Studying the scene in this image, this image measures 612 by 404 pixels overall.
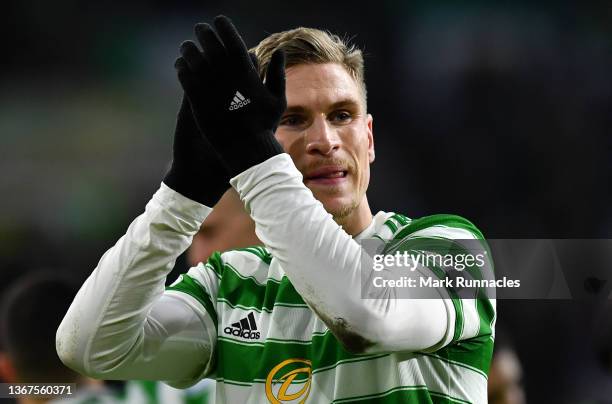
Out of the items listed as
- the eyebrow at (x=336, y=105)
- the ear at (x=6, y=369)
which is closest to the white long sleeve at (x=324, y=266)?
the eyebrow at (x=336, y=105)

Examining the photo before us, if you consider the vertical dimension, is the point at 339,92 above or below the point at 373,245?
above

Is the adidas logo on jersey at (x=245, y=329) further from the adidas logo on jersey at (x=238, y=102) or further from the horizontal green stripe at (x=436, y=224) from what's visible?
the adidas logo on jersey at (x=238, y=102)

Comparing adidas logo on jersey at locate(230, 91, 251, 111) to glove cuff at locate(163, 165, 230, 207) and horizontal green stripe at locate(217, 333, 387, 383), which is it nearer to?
glove cuff at locate(163, 165, 230, 207)

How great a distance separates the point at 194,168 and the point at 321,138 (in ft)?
1.43

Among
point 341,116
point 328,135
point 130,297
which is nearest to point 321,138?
point 328,135

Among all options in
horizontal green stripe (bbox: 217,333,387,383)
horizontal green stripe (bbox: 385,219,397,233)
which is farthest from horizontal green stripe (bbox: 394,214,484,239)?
horizontal green stripe (bbox: 217,333,387,383)

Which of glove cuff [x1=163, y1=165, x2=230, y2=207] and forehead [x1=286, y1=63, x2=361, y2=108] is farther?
forehead [x1=286, y1=63, x2=361, y2=108]

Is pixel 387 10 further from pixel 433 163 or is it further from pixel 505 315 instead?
pixel 505 315

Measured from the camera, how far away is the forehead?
6.48 feet

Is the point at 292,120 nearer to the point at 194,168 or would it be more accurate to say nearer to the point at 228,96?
the point at 194,168

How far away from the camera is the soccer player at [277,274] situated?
4.43 ft

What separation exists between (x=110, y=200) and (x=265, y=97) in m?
2.74

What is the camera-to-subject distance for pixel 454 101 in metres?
4.34

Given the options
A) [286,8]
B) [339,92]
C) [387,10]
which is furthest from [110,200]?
[339,92]
